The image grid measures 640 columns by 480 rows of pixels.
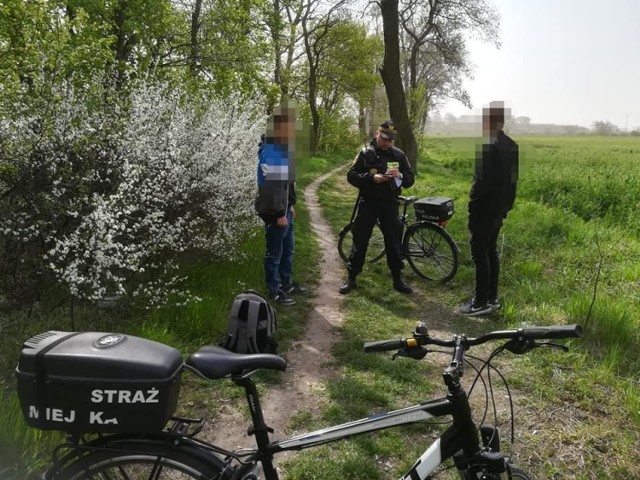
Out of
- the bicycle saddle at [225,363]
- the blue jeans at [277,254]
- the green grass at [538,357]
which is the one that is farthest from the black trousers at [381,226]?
the bicycle saddle at [225,363]

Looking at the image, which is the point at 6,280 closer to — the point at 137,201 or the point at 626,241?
the point at 137,201

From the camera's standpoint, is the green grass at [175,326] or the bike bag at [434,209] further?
the bike bag at [434,209]

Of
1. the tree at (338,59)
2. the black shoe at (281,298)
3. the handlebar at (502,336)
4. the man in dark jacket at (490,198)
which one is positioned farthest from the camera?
the tree at (338,59)

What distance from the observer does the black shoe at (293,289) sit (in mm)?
6326

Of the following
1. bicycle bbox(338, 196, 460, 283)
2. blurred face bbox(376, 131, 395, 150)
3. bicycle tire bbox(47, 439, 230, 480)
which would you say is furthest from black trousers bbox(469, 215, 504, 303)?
bicycle tire bbox(47, 439, 230, 480)

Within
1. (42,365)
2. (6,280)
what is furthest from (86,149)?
(42,365)

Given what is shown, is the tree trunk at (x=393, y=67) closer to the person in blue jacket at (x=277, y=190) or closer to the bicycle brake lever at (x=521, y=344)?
the person in blue jacket at (x=277, y=190)

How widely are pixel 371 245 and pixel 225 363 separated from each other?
6176 millimetres

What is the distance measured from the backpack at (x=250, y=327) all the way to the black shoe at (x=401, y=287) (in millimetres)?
3674

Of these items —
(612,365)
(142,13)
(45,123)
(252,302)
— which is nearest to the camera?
(252,302)

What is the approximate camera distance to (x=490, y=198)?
5168 millimetres

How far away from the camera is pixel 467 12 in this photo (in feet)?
69.5

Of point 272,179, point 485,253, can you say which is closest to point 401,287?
point 485,253

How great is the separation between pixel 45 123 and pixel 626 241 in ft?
28.4
